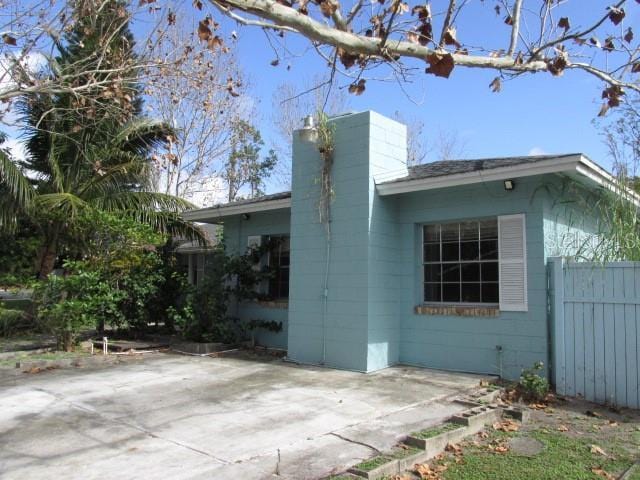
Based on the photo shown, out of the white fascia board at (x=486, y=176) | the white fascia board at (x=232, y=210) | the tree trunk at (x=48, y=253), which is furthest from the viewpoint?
the tree trunk at (x=48, y=253)

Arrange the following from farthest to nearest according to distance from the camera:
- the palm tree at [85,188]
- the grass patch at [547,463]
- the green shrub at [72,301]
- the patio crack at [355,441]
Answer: the palm tree at [85,188], the green shrub at [72,301], the patio crack at [355,441], the grass patch at [547,463]

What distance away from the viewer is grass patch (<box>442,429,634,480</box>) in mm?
4887

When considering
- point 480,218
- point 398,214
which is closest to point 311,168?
point 398,214

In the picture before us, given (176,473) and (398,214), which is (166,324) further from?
(176,473)

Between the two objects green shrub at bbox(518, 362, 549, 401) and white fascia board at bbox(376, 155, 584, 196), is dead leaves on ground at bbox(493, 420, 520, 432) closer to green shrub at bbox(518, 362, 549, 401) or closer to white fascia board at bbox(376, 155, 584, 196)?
green shrub at bbox(518, 362, 549, 401)

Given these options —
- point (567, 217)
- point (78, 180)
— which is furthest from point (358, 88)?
point (78, 180)

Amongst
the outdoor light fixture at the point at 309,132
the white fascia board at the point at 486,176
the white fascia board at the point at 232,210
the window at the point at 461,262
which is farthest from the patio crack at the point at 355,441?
the white fascia board at the point at 232,210

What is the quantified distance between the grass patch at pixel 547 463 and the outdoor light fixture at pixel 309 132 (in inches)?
248

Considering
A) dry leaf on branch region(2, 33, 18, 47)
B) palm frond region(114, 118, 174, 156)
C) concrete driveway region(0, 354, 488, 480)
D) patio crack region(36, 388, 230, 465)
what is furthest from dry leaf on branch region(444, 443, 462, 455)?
palm frond region(114, 118, 174, 156)

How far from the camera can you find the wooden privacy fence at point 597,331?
24.0ft

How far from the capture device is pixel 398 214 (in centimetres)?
1038

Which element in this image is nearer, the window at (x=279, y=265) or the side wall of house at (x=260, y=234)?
the side wall of house at (x=260, y=234)

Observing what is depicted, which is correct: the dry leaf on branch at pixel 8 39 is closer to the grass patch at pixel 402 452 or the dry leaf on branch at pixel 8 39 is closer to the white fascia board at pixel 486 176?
the white fascia board at pixel 486 176

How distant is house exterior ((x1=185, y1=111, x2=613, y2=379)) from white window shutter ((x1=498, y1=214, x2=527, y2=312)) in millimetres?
16
